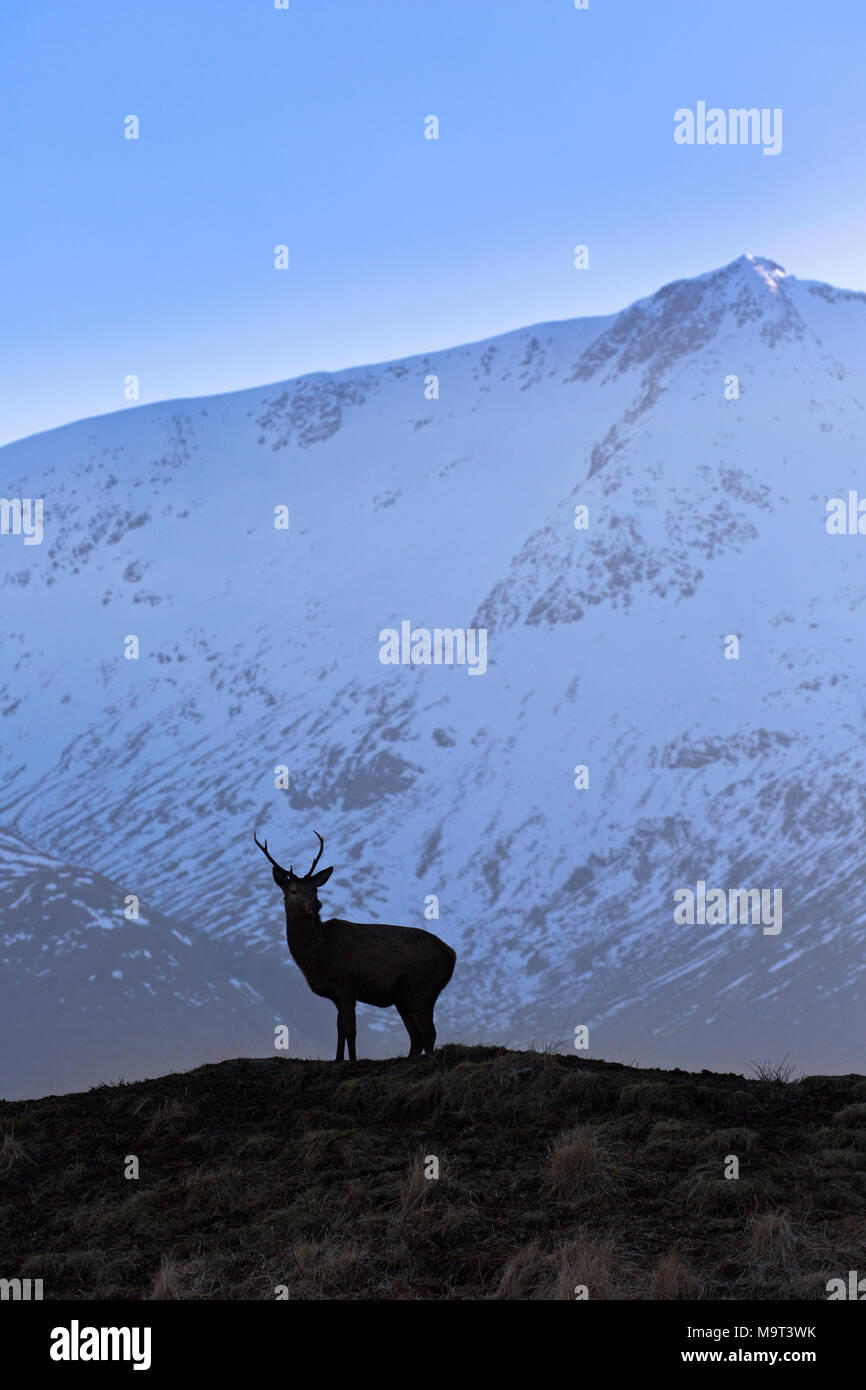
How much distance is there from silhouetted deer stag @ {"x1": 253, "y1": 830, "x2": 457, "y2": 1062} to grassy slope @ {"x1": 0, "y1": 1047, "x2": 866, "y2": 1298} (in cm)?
89

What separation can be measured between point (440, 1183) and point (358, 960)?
17.4 ft

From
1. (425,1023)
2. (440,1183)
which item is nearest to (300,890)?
(425,1023)

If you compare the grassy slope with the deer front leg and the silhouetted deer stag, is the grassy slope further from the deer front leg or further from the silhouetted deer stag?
the silhouetted deer stag

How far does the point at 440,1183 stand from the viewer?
16562mm

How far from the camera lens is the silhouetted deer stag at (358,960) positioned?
21219mm

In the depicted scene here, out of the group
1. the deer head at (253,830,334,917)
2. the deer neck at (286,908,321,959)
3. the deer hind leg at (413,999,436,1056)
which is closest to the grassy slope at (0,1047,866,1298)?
the deer hind leg at (413,999,436,1056)

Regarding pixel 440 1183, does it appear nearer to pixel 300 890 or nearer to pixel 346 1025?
pixel 346 1025

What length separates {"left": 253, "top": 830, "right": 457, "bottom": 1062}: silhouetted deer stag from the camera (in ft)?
69.6

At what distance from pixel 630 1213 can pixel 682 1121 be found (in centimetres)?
273
